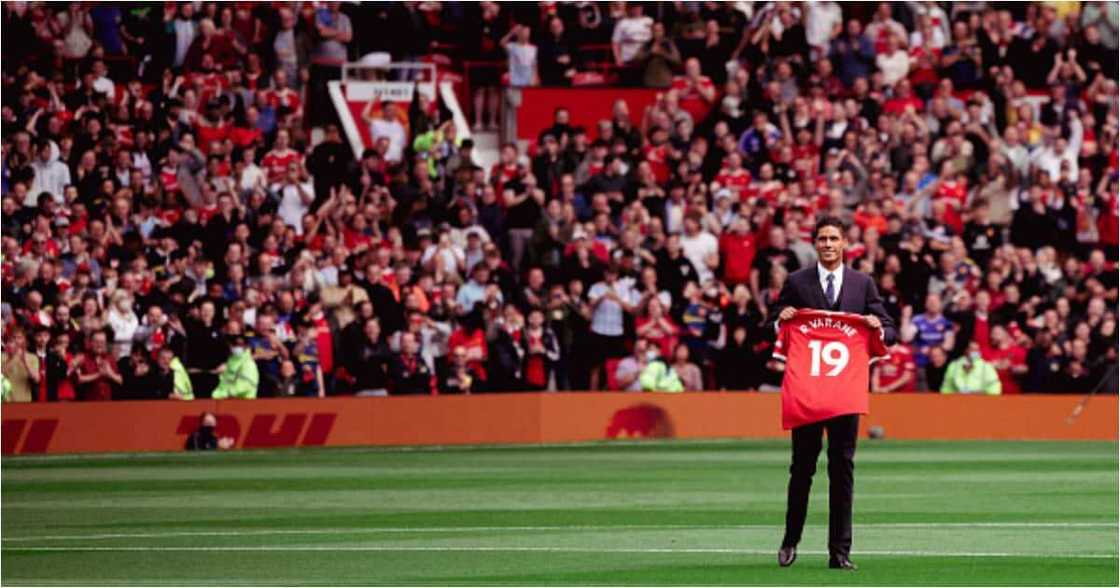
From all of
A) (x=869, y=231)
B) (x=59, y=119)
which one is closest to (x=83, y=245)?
(x=59, y=119)

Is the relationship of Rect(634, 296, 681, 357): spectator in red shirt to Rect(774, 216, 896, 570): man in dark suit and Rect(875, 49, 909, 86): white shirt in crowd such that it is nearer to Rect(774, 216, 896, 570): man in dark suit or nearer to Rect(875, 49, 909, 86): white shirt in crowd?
Rect(875, 49, 909, 86): white shirt in crowd

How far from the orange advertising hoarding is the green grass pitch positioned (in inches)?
33.6

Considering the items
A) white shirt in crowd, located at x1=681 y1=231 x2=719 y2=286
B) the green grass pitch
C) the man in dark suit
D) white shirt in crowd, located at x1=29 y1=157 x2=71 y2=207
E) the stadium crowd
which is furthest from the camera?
white shirt in crowd, located at x1=681 y1=231 x2=719 y2=286

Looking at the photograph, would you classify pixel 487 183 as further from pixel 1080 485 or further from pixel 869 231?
pixel 1080 485

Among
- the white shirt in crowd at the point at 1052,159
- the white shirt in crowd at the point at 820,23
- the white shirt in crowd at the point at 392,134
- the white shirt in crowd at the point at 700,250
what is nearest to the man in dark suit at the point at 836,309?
the white shirt in crowd at the point at 700,250

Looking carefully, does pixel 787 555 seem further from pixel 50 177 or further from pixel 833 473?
pixel 50 177

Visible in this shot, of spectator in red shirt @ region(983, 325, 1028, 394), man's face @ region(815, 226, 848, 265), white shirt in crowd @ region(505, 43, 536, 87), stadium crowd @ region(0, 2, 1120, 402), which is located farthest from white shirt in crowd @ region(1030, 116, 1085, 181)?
man's face @ region(815, 226, 848, 265)

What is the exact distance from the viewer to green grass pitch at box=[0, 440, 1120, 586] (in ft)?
46.7

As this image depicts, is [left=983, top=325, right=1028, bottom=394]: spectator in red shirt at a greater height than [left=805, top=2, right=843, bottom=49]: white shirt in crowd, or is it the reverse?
[left=805, top=2, right=843, bottom=49]: white shirt in crowd

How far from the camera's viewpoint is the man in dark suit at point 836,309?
45.8ft

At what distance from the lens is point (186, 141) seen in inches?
1330

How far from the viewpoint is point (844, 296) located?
1405cm

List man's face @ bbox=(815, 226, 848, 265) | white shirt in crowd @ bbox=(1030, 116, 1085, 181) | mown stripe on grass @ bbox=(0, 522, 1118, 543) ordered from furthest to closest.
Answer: white shirt in crowd @ bbox=(1030, 116, 1085, 181), mown stripe on grass @ bbox=(0, 522, 1118, 543), man's face @ bbox=(815, 226, 848, 265)

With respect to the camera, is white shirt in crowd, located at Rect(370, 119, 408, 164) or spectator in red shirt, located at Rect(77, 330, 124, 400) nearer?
spectator in red shirt, located at Rect(77, 330, 124, 400)
